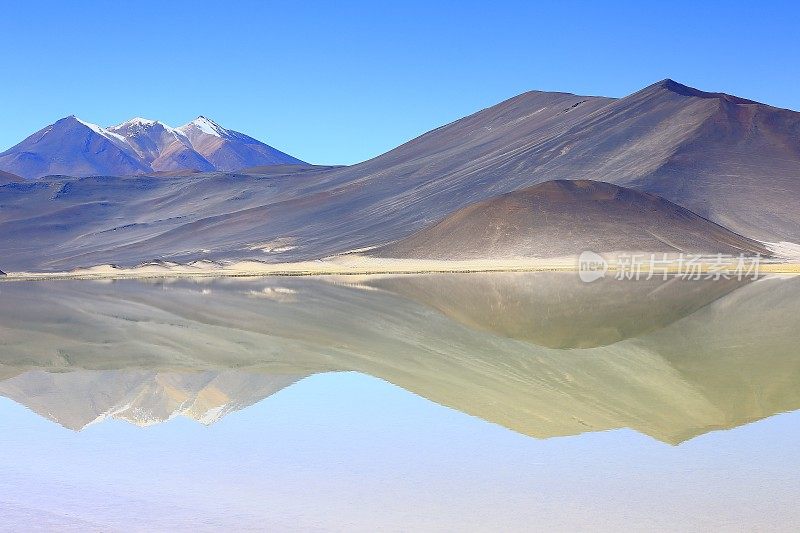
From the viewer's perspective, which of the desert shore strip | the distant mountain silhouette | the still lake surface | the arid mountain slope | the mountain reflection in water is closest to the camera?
the still lake surface

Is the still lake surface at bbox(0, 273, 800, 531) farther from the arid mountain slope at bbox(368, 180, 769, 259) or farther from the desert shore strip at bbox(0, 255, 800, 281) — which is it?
the arid mountain slope at bbox(368, 180, 769, 259)

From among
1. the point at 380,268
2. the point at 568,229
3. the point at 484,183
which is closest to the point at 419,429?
the point at 380,268

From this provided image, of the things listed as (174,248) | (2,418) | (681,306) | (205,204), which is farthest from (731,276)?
(205,204)

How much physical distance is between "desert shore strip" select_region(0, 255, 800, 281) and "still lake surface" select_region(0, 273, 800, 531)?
41.7m

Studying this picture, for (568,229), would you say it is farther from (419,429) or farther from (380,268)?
(419,429)

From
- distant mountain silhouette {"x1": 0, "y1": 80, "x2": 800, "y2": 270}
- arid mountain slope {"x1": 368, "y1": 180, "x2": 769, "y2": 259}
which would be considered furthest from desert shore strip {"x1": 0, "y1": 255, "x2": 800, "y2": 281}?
distant mountain silhouette {"x1": 0, "y1": 80, "x2": 800, "y2": 270}

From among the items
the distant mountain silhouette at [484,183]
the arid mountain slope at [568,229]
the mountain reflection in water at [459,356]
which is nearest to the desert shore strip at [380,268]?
the arid mountain slope at [568,229]

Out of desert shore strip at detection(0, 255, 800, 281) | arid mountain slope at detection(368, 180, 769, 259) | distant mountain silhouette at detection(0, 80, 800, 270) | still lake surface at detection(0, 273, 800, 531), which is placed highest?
distant mountain silhouette at detection(0, 80, 800, 270)

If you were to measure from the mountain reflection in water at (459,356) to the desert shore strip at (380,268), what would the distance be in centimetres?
2875

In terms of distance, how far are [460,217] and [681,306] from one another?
65.0m

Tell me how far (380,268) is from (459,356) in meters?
65.3

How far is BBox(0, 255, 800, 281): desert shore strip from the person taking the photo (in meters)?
73.2

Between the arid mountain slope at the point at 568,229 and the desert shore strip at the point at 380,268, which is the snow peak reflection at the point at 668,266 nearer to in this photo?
the desert shore strip at the point at 380,268

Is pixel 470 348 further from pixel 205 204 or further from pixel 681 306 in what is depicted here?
pixel 205 204
